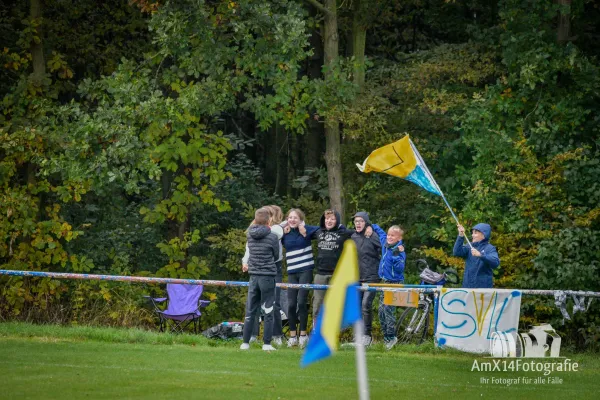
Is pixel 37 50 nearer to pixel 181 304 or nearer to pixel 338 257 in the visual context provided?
pixel 181 304

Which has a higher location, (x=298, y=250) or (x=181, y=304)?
(x=298, y=250)

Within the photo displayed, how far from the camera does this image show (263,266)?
13875mm

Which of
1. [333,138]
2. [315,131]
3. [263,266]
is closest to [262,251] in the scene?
[263,266]

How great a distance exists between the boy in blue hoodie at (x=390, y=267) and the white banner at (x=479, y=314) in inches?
43.3

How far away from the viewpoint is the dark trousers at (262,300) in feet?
45.7

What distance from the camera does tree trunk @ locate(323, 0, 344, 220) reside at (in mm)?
23016

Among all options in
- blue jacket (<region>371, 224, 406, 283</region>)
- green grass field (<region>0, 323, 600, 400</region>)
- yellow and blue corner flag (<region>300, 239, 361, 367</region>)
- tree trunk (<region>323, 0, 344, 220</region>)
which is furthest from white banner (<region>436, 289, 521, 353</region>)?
tree trunk (<region>323, 0, 344, 220</region>)

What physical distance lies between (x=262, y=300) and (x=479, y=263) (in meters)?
3.10

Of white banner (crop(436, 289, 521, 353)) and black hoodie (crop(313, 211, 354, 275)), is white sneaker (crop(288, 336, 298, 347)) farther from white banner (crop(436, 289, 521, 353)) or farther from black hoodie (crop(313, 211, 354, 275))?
white banner (crop(436, 289, 521, 353))

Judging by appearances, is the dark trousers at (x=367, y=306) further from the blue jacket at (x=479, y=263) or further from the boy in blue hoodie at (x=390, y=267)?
the blue jacket at (x=479, y=263)

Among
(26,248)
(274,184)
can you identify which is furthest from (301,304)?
(274,184)

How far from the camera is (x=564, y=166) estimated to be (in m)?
19.5

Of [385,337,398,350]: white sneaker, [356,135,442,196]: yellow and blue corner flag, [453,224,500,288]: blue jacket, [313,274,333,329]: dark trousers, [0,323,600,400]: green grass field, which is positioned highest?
[356,135,442,196]: yellow and blue corner flag

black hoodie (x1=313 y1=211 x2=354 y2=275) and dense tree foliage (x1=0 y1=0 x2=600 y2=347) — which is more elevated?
dense tree foliage (x1=0 y1=0 x2=600 y2=347)
